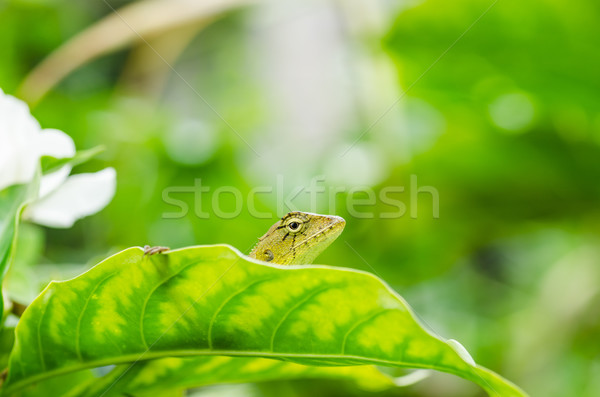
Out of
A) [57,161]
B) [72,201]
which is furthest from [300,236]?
[57,161]

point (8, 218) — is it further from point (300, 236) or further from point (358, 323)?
point (300, 236)

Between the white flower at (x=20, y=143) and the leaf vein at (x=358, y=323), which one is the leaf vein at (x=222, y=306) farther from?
the white flower at (x=20, y=143)

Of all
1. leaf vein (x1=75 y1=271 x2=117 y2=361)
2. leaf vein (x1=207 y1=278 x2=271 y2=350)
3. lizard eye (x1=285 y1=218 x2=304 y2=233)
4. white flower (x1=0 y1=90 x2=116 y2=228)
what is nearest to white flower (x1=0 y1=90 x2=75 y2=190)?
white flower (x1=0 y1=90 x2=116 y2=228)

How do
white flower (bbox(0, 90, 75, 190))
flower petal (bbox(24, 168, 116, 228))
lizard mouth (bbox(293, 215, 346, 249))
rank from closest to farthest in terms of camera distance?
white flower (bbox(0, 90, 75, 190)) < flower petal (bbox(24, 168, 116, 228)) < lizard mouth (bbox(293, 215, 346, 249))

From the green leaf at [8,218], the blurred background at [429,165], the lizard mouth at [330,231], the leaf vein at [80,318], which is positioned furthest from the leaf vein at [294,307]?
Answer: the lizard mouth at [330,231]

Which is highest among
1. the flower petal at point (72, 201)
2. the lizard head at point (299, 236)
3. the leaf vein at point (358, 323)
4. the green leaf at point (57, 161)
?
the green leaf at point (57, 161)

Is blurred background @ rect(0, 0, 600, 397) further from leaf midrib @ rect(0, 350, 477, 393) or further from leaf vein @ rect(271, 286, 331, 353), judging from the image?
leaf vein @ rect(271, 286, 331, 353)

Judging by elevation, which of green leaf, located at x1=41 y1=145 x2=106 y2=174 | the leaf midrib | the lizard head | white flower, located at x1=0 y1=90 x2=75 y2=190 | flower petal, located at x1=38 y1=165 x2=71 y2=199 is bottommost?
the lizard head
